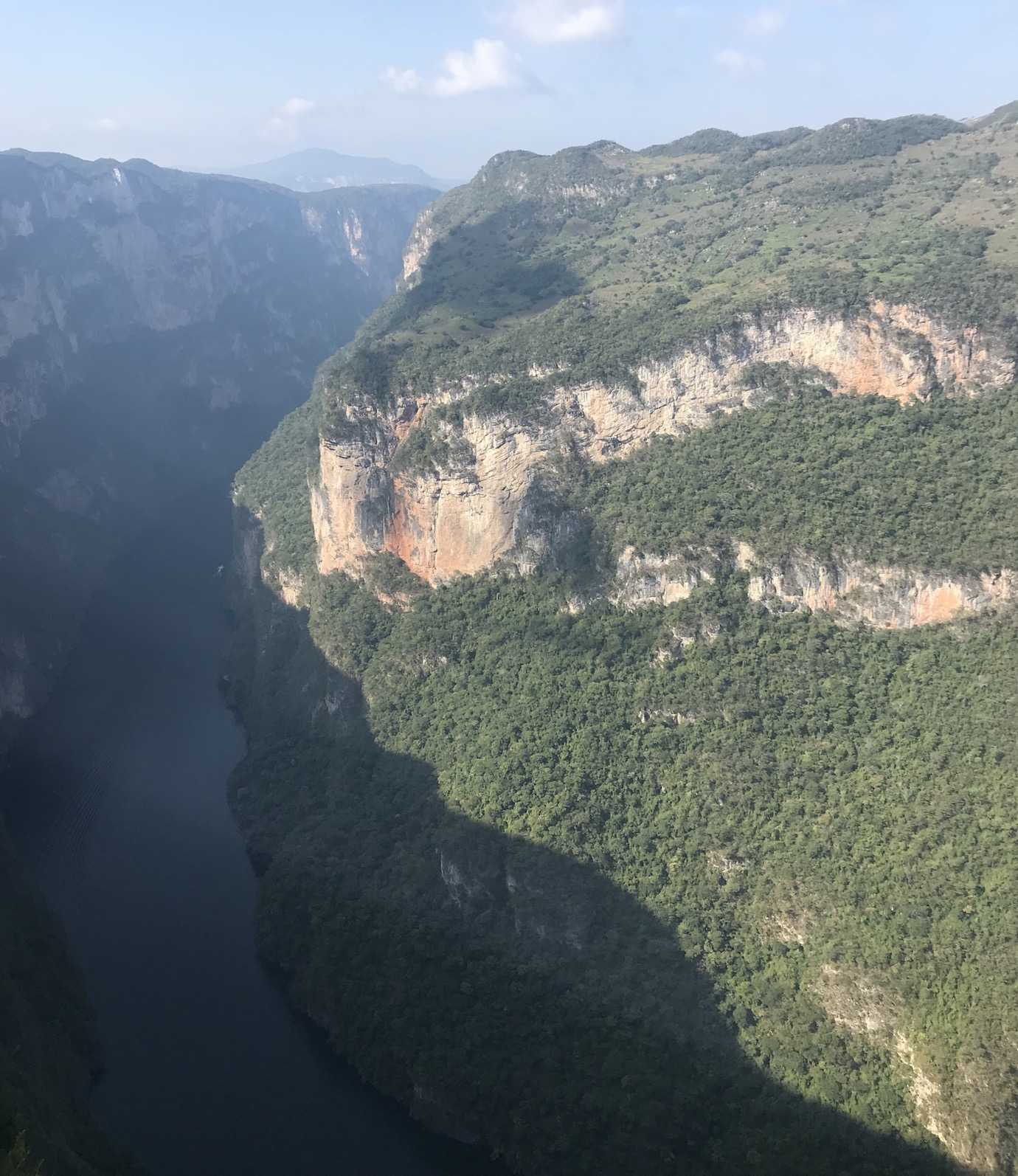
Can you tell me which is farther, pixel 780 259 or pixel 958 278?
pixel 780 259

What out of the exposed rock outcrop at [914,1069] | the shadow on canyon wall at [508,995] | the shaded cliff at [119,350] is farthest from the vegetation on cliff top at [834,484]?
the shaded cliff at [119,350]

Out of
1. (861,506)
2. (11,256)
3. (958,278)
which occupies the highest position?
(11,256)

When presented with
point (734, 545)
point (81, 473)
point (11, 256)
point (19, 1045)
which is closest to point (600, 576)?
point (734, 545)

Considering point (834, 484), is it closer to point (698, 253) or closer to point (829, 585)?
point (829, 585)

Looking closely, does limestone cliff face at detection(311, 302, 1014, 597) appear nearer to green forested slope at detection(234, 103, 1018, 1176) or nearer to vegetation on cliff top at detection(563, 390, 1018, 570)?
green forested slope at detection(234, 103, 1018, 1176)

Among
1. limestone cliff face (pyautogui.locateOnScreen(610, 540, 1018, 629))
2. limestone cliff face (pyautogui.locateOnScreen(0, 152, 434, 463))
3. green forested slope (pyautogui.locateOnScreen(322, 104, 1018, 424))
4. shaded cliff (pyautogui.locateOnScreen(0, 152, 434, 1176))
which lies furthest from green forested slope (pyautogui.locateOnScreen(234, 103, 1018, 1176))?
limestone cliff face (pyautogui.locateOnScreen(0, 152, 434, 463))

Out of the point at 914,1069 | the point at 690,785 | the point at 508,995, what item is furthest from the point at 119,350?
the point at 914,1069

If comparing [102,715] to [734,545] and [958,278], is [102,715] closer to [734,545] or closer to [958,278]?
[734,545]

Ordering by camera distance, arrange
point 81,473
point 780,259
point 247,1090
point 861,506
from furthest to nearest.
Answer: point 81,473 < point 780,259 < point 861,506 < point 247,1090
